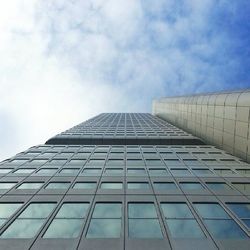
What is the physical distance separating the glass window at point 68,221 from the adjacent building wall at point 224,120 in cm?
1787

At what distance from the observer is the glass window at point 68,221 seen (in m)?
13.7

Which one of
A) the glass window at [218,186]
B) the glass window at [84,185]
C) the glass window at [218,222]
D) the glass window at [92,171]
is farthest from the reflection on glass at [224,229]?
the glass window at [92,171]

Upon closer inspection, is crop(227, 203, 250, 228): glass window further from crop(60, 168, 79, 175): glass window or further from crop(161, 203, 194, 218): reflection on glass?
crop(60, 168, 79, 175): glass window

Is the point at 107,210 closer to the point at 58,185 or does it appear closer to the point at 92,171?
the point at 58,185

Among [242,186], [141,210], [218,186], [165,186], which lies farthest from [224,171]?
[141,210]

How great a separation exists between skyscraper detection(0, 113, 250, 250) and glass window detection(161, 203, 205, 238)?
0.04 meters

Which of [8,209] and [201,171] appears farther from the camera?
[201,171]

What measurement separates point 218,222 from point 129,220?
4364 millimetres

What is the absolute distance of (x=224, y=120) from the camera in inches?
1328

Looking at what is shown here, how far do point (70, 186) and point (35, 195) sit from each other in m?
2.67

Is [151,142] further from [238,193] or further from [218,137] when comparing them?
[238,193]

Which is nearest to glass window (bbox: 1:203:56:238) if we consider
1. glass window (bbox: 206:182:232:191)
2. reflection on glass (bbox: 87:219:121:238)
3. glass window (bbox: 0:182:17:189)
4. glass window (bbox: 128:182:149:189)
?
reflection on glass (bbox: 87:219:121:238)

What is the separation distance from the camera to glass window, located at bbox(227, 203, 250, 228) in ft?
50.4

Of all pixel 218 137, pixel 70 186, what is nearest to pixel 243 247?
pixel 70 186
